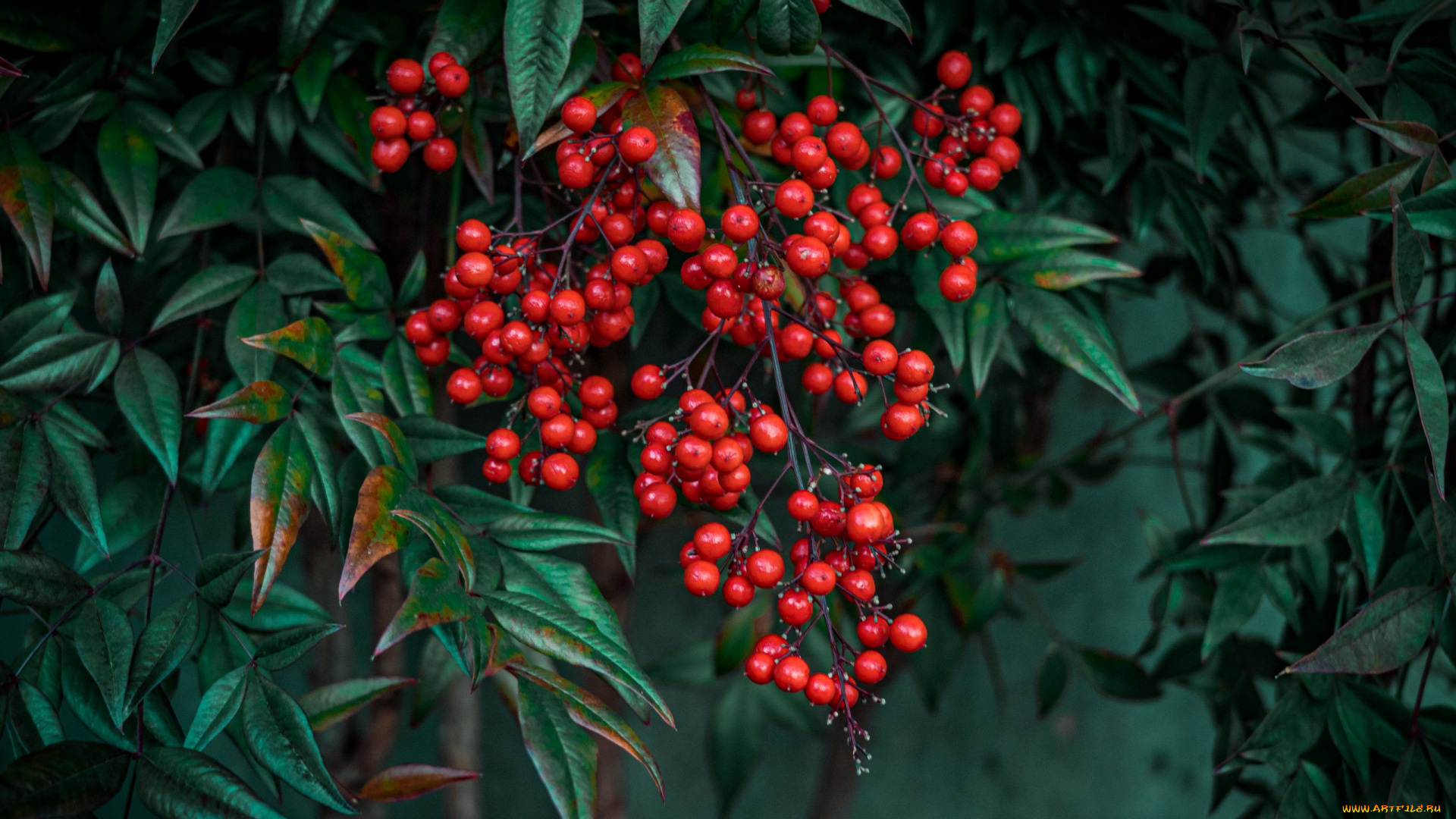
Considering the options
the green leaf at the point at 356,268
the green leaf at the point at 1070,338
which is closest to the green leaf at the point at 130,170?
the green leaf at the point at 356,268

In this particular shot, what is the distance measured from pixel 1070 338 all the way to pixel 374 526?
403 mm

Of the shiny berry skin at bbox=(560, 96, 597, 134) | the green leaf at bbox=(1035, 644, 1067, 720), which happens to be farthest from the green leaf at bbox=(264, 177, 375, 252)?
the green leaf at bbox=(1035, 644, 1067, 720)

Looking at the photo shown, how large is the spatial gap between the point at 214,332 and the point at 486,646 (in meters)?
0.37

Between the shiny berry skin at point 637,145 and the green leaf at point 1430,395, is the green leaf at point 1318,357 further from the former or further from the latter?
the shiny berry skin at point 637,145

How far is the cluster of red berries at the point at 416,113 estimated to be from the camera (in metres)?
→ 0.45

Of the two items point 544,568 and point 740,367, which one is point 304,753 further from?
point 740,367

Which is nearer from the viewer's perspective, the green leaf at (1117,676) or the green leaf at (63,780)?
the green leaf at (63,780)

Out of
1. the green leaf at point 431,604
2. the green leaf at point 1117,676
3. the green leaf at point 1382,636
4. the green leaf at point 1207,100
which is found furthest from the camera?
the green leaf at point 1117,676

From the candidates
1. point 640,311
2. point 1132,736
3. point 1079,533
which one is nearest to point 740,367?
point 640,311

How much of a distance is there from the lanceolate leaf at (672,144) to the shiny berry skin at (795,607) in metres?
0.19

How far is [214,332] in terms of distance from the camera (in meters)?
0.63

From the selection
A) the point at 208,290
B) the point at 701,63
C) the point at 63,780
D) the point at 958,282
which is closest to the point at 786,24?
the point at 701,63

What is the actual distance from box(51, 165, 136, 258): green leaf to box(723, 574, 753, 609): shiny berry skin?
0.40m

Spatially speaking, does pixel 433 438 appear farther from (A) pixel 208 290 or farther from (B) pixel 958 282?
(B) pixel 958 282
